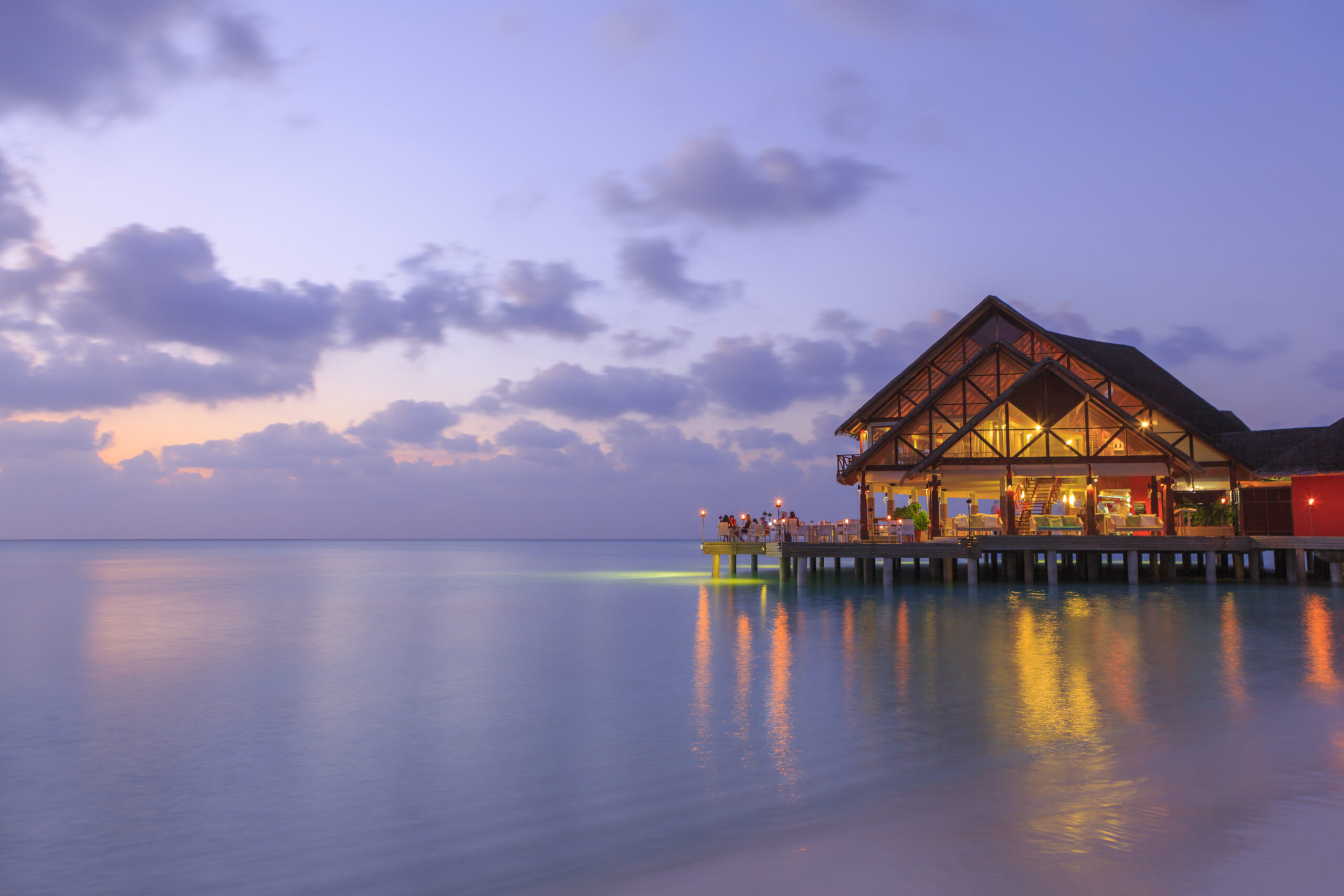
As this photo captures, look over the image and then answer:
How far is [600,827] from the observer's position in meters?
7.94

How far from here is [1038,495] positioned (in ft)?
119

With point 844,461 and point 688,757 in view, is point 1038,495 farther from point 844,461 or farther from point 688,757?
point 688,757

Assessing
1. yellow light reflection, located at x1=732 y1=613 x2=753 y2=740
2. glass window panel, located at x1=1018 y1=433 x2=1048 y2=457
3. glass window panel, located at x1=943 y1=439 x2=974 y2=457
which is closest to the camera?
yellow light reflection, located at x1=732 y1=613 x2=753 y2=740

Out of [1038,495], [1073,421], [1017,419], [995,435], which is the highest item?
[1017,419]

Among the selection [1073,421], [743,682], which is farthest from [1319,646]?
[1073,421]

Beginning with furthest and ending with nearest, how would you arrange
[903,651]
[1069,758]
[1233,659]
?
1. [903,651]
2. [1233,659]
3. [1069,758]

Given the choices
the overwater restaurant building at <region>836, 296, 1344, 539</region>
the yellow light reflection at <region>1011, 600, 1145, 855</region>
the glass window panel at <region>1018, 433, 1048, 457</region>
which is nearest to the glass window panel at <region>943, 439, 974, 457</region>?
the overwater restaurant building at <region>836, 296, 1344, 539</region>

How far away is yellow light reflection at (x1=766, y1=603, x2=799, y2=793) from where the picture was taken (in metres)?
9.78

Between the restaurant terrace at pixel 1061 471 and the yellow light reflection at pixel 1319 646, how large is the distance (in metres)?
5.45

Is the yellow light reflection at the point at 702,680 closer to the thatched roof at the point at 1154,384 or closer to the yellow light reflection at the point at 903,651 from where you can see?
the yellow light reflection at the point at 903,651

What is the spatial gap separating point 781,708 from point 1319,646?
12.2m

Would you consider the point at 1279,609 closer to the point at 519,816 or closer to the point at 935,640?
the point at 935,640

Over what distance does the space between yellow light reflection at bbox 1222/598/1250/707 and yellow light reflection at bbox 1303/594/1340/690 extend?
971mm

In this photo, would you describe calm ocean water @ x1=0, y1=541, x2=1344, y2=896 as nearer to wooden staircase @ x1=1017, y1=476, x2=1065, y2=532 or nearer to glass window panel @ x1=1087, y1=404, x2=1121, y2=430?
glass window panel @ x1=1087, y1=404, x2=1121, y2=430
